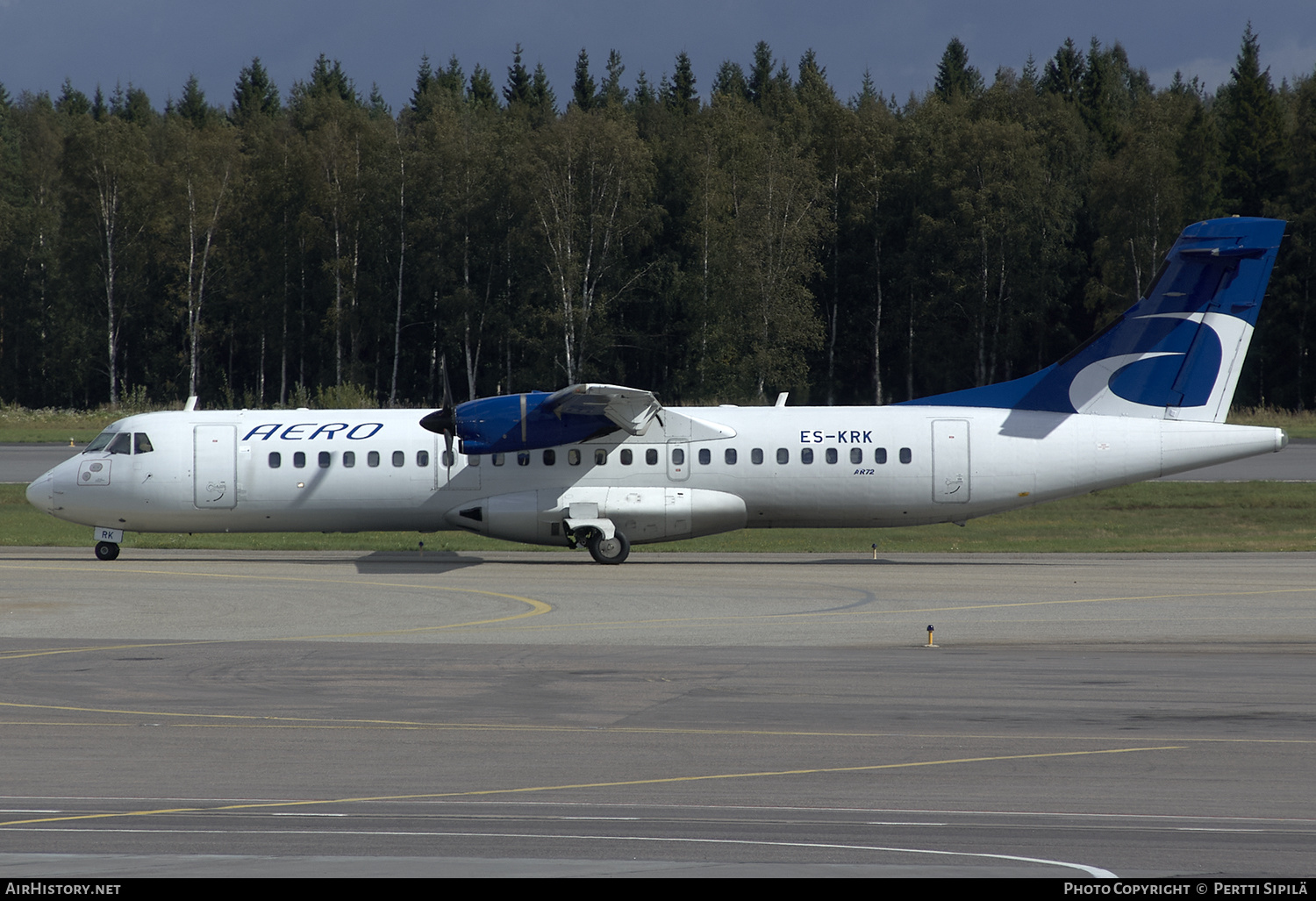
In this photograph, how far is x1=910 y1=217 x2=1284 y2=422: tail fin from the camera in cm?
2623

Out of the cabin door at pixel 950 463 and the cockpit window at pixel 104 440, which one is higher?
A: the cockpit window at pixel 104 440

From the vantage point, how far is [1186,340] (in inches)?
1046

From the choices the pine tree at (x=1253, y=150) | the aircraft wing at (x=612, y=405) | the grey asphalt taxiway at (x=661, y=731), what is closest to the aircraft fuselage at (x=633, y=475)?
the aircraft wing at (x=612, y=405)

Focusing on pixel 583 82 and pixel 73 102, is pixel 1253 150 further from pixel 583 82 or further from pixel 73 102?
pixel 73 102

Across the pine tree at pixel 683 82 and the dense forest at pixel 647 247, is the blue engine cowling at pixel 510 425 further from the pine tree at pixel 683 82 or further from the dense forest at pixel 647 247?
the pine tree at pixel 683 82

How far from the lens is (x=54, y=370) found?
270 feet

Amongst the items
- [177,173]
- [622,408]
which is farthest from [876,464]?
[177,173]

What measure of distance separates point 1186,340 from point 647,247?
4896cm

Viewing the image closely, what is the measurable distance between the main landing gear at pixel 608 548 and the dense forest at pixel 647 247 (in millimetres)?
40110

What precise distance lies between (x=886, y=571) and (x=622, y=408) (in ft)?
21.6

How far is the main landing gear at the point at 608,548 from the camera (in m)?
27.1

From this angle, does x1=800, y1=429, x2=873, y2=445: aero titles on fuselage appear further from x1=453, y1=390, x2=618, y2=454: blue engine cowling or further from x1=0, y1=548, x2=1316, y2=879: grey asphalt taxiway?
x1=453, y1=390, x2=618, y2=454: blue engine cowling

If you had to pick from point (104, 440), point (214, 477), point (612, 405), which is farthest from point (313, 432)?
point (612, 405)

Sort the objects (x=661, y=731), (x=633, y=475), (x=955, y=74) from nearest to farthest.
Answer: (x=661, y=731)
(x=633, y=475)
(x=955, y=74)
